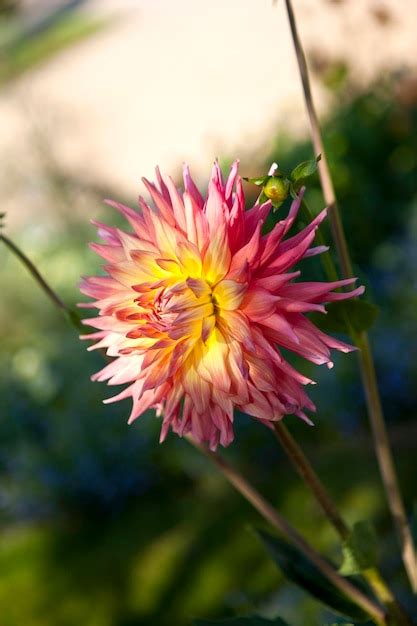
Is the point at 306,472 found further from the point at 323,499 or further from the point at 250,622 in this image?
the point at 250,622

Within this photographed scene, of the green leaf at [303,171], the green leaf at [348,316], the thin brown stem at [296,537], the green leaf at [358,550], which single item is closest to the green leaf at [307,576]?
the thin brown stem at [296,537]

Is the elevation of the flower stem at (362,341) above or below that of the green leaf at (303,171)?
below

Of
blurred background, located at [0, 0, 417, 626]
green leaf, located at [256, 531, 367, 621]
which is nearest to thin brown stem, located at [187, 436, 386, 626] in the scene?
green leaf, located at [256, 531, 367, 621]

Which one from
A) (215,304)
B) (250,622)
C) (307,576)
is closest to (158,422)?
(307,576)

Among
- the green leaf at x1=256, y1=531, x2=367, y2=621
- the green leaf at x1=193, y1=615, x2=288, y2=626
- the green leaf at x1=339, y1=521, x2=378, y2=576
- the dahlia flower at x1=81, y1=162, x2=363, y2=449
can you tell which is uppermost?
the dahlia flower at x1=81, y1=162, x2=363, y2=449

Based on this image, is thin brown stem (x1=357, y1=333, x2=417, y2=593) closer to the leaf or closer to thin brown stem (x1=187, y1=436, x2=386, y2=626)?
thin brown stem (x1=187, y1=436, x2=386, y2=626)

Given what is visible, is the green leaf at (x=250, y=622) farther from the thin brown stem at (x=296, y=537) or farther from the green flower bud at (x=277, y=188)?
the green flower bud at (x=277, y=188)

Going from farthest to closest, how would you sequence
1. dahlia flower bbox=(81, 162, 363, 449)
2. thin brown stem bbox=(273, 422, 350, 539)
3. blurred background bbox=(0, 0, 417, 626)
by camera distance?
blurred background bbox=(0, 0, 417, 626) < thin brown stem bbox=(273, 422, 350, 539) < dahlia flower bbox=(81, 162, 363, 449)
